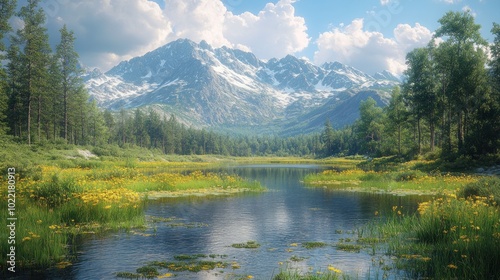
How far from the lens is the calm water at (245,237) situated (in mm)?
12438

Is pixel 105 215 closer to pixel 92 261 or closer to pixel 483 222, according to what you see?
pixel 92 261

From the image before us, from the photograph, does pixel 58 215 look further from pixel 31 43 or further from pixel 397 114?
pixel 397 114

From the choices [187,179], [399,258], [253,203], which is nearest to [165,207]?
[253,203]

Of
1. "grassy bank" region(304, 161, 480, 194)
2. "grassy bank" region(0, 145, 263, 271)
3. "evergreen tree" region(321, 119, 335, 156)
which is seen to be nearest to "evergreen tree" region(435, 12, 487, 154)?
"grassy bank" region(304, 161, 480, 194)

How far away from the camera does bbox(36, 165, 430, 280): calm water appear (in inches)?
490

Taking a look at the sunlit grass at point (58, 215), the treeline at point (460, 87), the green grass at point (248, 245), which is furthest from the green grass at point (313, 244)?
the treeline at point (460, 87)

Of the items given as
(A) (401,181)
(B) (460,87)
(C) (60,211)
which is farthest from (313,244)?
(B) (460,87)

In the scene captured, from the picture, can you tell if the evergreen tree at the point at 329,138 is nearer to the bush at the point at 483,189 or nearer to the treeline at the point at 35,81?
the treeline at the point at 35,81

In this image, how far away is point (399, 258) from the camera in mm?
13164

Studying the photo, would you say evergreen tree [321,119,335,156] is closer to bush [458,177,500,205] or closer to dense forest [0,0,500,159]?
dense forest [0,0,500,159]

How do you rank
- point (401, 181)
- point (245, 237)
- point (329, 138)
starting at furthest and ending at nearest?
point (329, 138) → point (401, 181) → point (245, 237)

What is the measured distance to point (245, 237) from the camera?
17.5 m

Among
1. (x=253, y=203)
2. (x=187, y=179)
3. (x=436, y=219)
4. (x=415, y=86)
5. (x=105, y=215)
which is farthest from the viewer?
(x=415, y=86)

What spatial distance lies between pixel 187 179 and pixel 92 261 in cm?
2548
